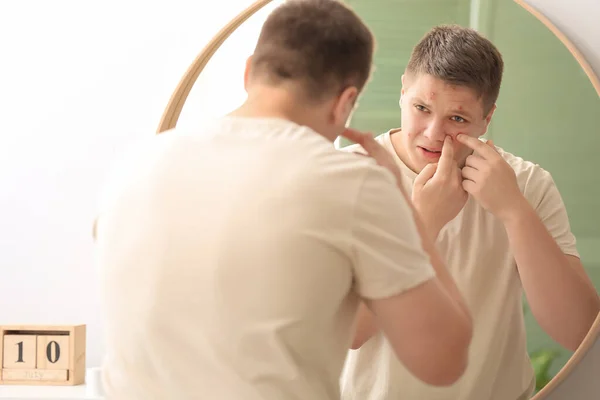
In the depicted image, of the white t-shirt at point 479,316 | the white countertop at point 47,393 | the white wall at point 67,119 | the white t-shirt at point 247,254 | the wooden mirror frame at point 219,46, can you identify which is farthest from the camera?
the white wall at point 67,119

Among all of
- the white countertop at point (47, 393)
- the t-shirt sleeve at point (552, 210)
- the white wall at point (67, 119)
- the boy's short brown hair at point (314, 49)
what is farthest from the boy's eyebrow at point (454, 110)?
the white countertop at point (47, 393)

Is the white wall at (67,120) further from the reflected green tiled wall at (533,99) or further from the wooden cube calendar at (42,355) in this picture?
the reflected green tiled wall at (533,99)

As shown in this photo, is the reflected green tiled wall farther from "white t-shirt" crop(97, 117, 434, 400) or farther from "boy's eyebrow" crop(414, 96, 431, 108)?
"white t-shirt" crop(97, 117, 434, 400)

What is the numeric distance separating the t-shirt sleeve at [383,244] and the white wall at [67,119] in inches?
34.9

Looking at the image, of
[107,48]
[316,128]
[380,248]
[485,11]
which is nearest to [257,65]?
[316,128]

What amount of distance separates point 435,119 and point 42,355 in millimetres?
804

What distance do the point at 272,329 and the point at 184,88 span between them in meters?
0.76

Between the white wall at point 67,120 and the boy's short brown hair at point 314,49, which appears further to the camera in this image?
the white wall at point 67,120

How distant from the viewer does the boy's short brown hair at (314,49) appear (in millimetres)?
743

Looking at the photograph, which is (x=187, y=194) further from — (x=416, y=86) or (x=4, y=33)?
(x=4, y=33)

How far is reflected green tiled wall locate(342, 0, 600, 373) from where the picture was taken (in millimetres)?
1106

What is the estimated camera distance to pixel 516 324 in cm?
107

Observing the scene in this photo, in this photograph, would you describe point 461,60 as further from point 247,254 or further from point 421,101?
point 247,254

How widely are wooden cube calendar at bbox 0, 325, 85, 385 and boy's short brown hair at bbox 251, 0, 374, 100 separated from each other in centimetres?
78
